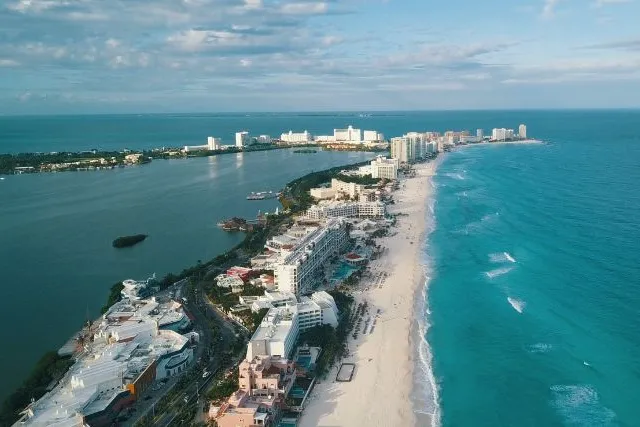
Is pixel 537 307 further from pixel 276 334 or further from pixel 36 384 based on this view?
pixel 36 384

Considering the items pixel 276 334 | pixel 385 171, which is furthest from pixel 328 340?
pixel 385 171

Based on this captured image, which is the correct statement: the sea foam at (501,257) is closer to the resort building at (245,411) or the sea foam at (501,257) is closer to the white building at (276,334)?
the white building at (276,334)

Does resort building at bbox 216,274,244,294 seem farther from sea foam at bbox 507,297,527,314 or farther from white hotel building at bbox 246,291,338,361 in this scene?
sea foam at bbox 507,297,527,314

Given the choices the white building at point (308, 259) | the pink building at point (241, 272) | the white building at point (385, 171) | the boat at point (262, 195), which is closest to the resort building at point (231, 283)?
the pink building at point (241, 272)

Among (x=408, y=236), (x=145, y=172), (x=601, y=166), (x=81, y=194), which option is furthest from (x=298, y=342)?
(x=145, y=172)

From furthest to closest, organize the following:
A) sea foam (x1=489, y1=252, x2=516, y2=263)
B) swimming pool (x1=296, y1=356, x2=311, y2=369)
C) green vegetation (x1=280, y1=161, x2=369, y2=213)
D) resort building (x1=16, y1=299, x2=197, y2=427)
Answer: green vegetation (x1=280, y1=161, x2=369, y2=213) < sea foam (x1=489, y1=252, x2=516, y2=263) < swimming pool (x1=296, y1=356, x2=311, y2=369) < resort building (x1=16, y1=299, x2=197, y2=427)

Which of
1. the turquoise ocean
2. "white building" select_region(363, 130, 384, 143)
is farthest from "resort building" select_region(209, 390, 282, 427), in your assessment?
"white building" select_region(363, 130, 384, 143)
